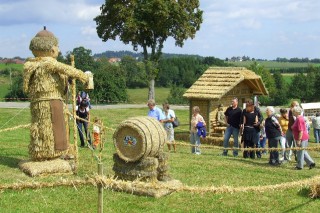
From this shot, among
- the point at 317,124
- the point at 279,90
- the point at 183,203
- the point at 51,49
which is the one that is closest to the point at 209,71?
the point at 317,124

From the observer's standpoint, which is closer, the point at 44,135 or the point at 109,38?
the point at 44,135

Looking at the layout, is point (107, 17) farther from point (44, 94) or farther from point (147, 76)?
point (44, 94)

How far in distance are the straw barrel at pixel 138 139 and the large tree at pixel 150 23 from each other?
2444 centimetres

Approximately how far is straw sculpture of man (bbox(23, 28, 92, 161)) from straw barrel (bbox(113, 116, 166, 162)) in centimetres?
160

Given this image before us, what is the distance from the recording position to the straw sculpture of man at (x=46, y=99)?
9711mm

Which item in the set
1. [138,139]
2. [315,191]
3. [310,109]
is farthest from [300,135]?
[310,109]

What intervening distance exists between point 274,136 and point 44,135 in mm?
6329

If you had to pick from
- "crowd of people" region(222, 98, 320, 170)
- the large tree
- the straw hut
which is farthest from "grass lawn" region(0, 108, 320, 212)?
the large tree

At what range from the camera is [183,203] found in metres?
8.26

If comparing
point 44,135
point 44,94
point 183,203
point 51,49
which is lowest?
point 183,203

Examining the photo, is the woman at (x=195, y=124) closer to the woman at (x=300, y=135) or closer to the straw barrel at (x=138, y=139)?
the woman at (x=300, y=135)

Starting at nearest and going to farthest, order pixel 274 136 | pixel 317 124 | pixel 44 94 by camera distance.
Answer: pixel 44 94, pixel 274 136, pixel 317 124

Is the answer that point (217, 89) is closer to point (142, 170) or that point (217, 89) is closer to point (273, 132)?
point (273, 132)

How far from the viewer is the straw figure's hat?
998cm
